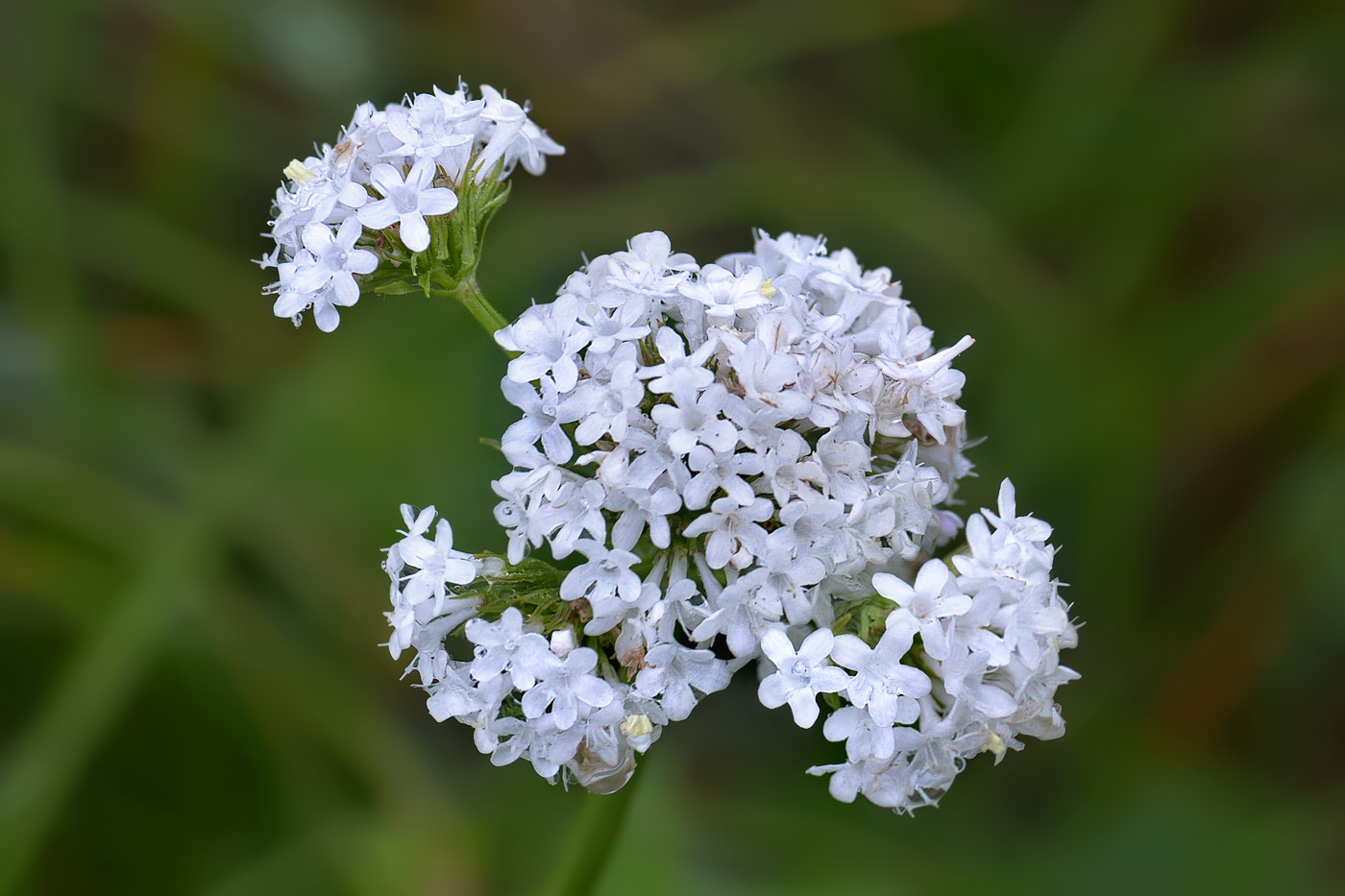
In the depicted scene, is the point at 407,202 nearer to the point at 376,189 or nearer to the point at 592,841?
the point at 376,189

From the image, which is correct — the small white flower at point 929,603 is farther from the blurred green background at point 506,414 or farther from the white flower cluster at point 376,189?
the blurred green background at point 506,414

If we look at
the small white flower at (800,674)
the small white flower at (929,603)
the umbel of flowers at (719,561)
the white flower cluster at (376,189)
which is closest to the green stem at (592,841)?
the umbel of flowers at (719,561)

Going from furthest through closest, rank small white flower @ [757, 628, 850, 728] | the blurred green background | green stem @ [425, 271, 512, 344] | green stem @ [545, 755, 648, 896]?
the blurred green background, green stem @ [425, 271, 512, 344], green stem @ [545, 755, 648, 896], small white flower @ [757, 628, 850, 728]

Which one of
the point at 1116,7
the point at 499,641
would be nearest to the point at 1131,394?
the point at 1116,7

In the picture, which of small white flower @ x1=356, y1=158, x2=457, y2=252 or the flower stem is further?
the flower stem

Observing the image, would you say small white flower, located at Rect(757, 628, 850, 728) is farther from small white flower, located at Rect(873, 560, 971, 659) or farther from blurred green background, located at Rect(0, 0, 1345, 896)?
blurred green background, located at Rect(0, 0, 1345, 896)

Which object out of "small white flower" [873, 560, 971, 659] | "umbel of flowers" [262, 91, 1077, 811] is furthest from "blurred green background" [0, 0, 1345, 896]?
"small white flower" [873, 560, 971, 659]

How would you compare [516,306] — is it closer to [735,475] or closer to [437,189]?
[437,189]
